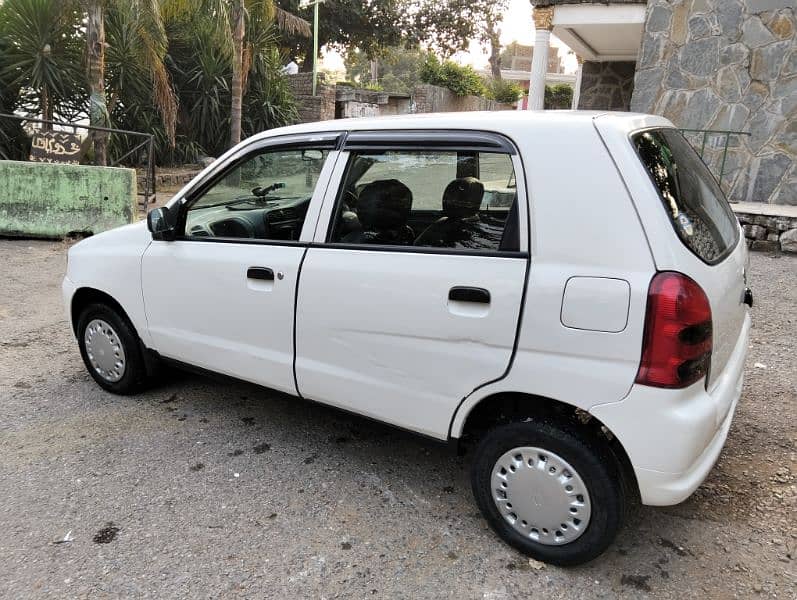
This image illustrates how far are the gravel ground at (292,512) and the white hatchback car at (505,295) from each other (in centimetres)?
27

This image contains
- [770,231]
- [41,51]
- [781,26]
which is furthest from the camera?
[41,51]

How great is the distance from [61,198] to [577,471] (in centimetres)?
785

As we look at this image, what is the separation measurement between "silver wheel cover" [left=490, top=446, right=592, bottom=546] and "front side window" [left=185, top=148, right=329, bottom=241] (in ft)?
4.73

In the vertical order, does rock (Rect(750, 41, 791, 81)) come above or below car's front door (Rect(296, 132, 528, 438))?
above

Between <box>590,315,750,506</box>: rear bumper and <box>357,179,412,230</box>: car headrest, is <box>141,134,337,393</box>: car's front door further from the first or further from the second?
<box>590,315,750,506</box>: rear bumper

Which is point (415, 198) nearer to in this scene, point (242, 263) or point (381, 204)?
point (381, 204)

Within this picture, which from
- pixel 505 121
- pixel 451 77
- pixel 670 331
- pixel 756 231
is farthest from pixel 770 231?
pixel 451 77

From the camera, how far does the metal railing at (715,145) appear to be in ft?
30.7

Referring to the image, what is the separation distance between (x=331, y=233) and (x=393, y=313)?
53 centimetres

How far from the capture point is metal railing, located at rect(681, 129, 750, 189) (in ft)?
30.7

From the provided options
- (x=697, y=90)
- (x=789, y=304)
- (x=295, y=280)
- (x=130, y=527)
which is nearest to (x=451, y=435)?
(x=295, y=280)

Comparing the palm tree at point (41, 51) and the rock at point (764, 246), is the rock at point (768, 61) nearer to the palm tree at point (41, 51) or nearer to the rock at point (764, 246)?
the rock at point (764, 246)

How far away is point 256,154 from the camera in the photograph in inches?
128

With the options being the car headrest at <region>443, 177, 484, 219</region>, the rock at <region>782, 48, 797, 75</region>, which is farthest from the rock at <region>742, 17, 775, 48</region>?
the car headrest at <region>443, 177, 484, 219</region>
